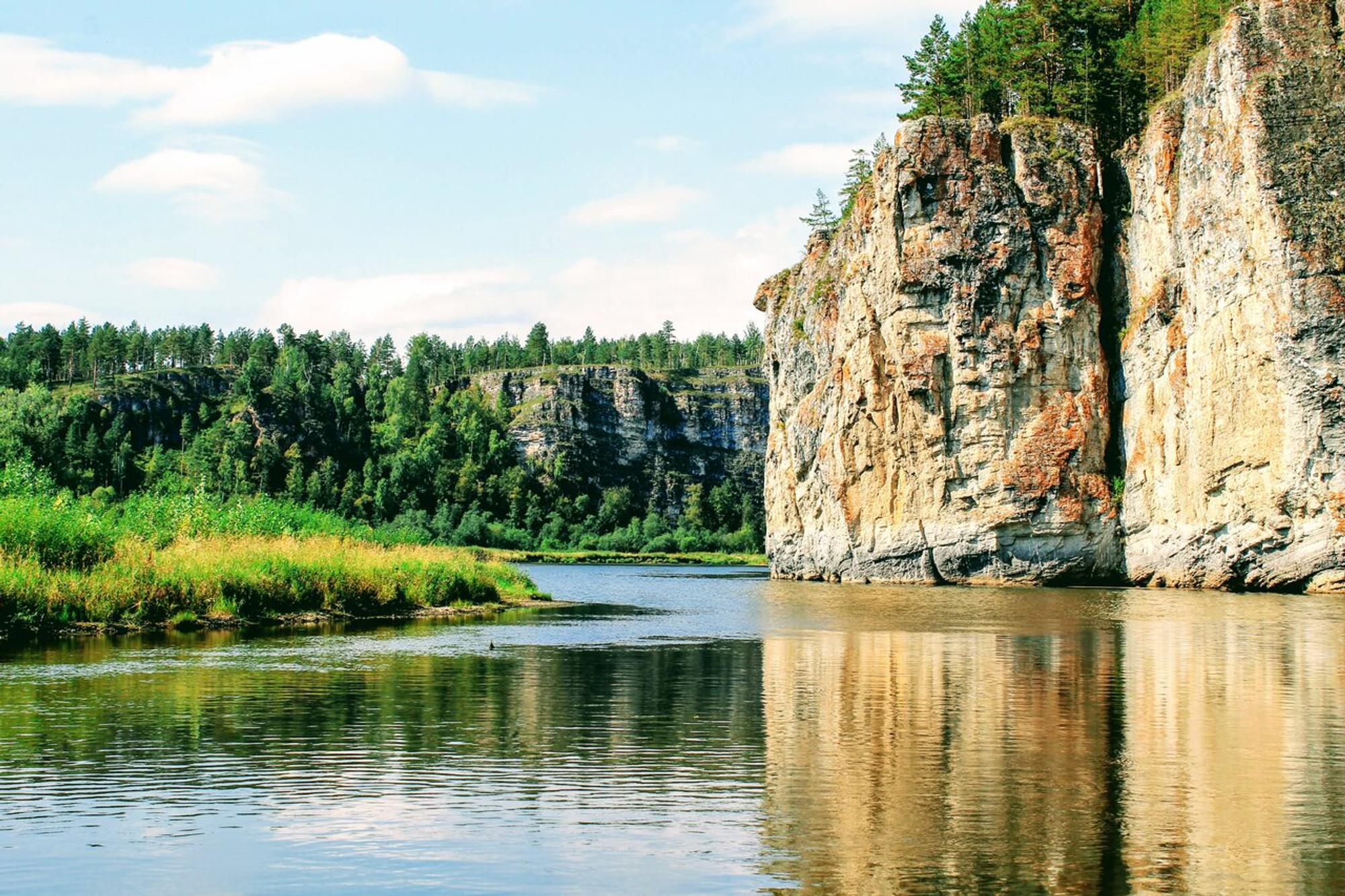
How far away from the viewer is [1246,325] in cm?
6353

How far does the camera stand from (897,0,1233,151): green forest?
7962 cm

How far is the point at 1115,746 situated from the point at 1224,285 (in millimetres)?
55278

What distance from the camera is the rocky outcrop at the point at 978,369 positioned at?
246 ft

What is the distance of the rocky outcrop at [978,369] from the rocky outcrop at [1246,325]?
11.8 ft

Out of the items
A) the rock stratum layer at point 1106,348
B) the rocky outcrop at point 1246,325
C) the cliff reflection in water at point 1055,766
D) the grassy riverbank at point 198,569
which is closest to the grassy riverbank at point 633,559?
the rock stratum layer at point 1106,348

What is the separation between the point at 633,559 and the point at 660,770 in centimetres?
16031

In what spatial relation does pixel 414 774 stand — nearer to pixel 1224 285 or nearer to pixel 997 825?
pixel 997 825

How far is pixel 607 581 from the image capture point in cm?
9312

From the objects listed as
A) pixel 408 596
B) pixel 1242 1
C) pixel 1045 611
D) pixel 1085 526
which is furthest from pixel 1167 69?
pixel 408 596

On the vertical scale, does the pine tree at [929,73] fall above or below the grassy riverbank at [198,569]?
above

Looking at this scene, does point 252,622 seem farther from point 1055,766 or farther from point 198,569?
point 1055,766

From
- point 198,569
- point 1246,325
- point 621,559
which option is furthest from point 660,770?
point 621,559

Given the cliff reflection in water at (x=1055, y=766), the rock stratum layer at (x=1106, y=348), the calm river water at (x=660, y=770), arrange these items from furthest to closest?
1. the rock stratum layer at (x=1106, y=348)
2. the cliff reflection in water at (x=1055, y=766)
3. the calm river water at (x=660, y=770)

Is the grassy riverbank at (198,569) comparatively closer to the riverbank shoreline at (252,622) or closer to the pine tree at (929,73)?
the riverbank shoreline at (252,622)
